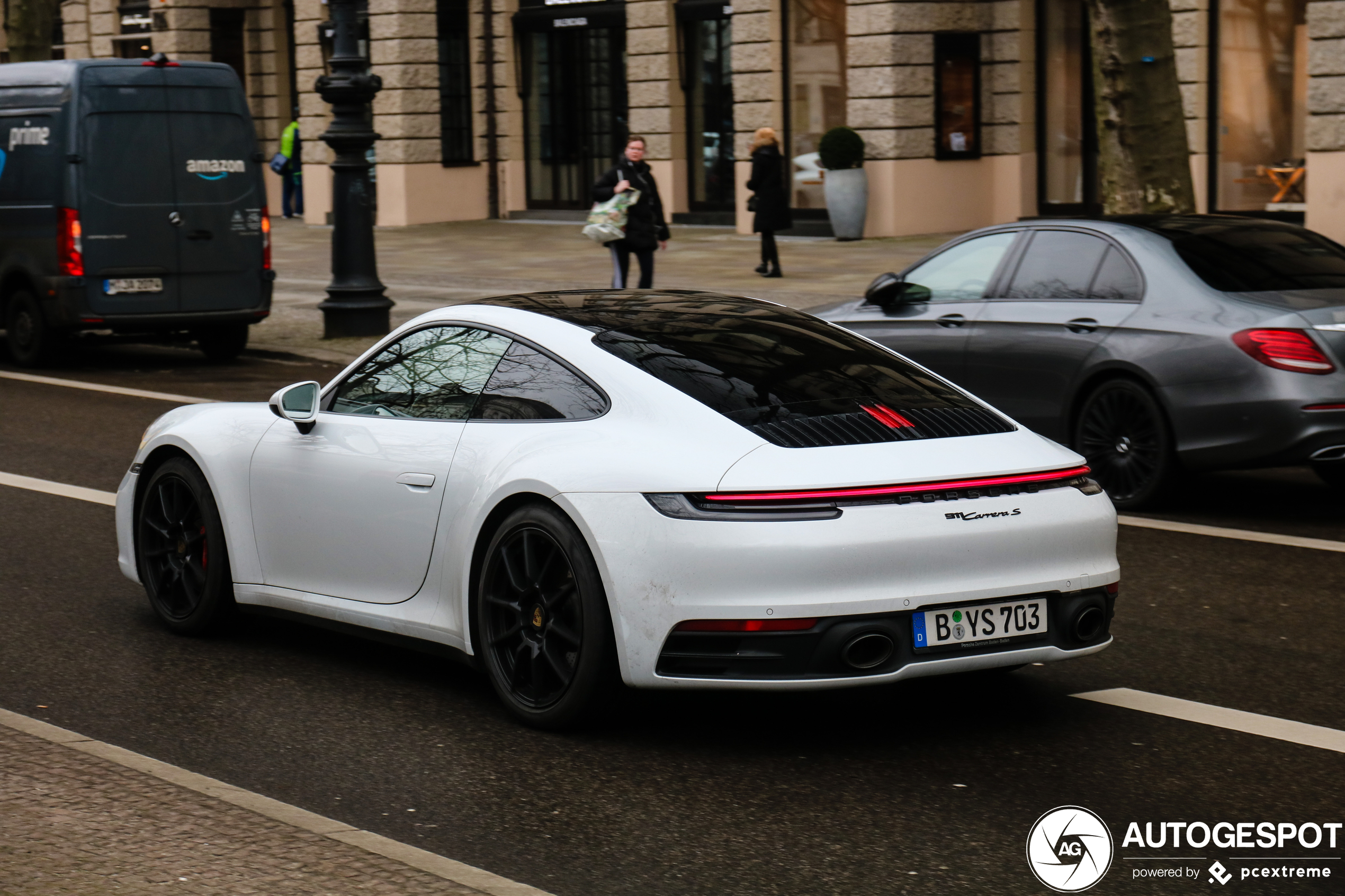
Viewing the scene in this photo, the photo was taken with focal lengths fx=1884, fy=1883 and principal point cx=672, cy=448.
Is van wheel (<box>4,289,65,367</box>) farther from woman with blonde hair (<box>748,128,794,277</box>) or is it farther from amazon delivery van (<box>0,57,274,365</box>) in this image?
woman with blonde hair (<box>748,128,794,277</box>)

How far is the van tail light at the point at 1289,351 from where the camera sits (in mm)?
8602

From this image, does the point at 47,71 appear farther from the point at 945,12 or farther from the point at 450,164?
the point at 450,164

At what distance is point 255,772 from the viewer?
16.7 feet

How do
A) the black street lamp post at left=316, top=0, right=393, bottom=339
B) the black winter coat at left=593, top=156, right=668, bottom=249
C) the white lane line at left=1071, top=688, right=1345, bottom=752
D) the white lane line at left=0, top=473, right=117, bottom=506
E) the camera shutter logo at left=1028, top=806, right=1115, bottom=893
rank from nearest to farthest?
the camera shutter logo at left=1028, top=806, right=1115, bottom=893 < the white lane line at left=1071, top=688, right=1345, bottom=752 < the white lane line at left=0, top=473, right=117, bottom=506 < the black street lamp post at left=316, top=0, right=393, bottom=339 < the black winter coat at left=593, top=156, right=668, bottom=249

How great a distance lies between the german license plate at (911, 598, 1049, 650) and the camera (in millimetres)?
4996

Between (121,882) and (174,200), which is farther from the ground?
(174,200)

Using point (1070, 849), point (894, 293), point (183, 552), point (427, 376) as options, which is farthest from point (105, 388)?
point (1070, 849)

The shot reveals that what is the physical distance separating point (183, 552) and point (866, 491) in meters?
2.89

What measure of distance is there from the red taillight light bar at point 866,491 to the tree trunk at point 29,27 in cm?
2546

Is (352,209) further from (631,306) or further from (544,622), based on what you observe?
(544,622)

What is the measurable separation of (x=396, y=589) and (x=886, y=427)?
1650mm

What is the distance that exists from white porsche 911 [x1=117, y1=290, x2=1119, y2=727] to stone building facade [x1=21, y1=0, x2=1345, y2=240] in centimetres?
1796

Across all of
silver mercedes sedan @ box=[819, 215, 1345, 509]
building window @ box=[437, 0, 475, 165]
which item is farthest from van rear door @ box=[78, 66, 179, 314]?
building window @ box=[437, 0, 475, 165]

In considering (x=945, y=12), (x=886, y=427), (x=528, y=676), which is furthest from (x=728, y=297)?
(x=945, y=12)
